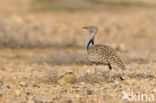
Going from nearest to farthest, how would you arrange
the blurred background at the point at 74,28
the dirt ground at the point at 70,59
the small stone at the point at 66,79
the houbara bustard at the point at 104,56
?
1. the dirt ground at the point at 70,59
2. the small stone at the point at 66,79
3. the houbara bustard at the point at 104,56
4. the blurred background at the point at 74,28

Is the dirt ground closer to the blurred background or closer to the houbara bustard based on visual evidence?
the blurred background

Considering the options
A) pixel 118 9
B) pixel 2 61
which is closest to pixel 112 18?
pixel 118 9

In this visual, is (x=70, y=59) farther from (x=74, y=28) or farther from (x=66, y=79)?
(x=74, y=28)

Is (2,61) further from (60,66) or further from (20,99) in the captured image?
(20,99)

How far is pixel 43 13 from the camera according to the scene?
1881cm

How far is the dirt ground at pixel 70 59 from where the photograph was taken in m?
5.79

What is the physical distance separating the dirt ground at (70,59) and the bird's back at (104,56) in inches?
11.2

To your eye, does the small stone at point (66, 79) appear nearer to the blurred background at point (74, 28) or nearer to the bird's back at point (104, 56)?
the bird's back at point (104, 56)

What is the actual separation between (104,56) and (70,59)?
268cm

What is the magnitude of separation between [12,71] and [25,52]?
342 cm

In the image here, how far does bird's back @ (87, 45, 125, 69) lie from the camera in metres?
6.55

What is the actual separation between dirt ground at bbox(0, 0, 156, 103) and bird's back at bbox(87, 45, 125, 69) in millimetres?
285

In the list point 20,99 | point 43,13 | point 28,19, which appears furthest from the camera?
point 43,13

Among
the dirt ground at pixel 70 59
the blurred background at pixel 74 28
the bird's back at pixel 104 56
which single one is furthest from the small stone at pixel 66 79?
the blurred background at pixel 74 28
